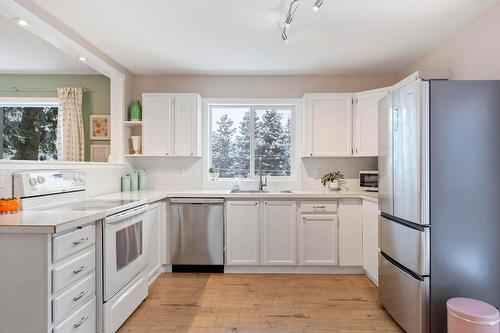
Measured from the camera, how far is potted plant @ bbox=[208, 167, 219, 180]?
4031mm

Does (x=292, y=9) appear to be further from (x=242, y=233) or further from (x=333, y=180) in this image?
(x=242, y=233)

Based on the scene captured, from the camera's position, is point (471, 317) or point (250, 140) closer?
point (471, 317)

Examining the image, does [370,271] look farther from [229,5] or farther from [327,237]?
[229,5]

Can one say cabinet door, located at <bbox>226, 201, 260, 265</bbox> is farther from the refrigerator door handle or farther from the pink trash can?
the pink trash can

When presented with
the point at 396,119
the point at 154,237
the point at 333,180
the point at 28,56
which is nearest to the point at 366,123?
the point at 333,180

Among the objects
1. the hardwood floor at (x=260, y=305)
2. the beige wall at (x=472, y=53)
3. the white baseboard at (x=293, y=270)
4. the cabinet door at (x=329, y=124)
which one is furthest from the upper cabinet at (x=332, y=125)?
the hardwood floor at (x=260, y=305)

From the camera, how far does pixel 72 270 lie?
5.85 ft

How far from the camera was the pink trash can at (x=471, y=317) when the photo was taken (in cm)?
168

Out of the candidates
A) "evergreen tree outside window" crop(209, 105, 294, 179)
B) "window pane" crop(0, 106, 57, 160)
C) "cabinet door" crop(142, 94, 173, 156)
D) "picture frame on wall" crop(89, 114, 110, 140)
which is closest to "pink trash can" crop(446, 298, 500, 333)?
"evergreen tree outside window" crop(209, 105, 294, 179)

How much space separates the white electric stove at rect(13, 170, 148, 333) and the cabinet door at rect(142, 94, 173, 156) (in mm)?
1096

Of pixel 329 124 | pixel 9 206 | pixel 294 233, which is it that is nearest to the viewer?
pixel 9 206

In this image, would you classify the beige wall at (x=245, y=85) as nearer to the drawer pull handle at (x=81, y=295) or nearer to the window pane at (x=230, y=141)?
the window pane at (x=230, y=141)

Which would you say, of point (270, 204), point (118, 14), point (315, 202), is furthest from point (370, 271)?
point (118, 14)

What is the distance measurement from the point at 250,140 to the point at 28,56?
2.81 meters
